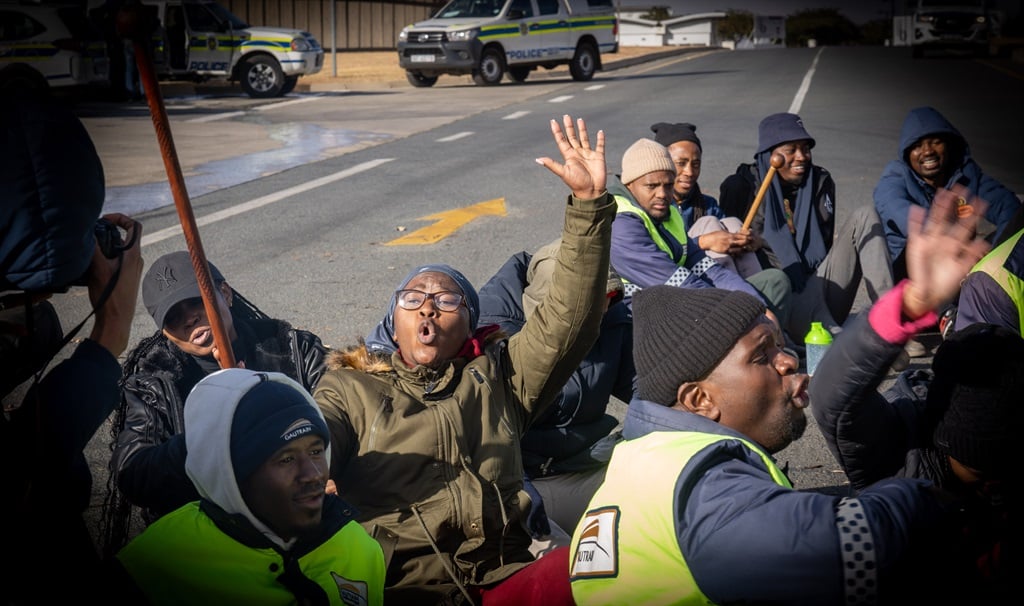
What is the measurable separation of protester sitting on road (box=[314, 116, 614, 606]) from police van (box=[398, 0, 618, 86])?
2275cm

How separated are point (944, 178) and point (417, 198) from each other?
6.34 metres

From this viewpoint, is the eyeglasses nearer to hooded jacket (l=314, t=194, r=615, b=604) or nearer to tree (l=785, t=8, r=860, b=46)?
hooded jacket (l=314, t=194, r=615, b=604)

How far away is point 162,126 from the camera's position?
2.67 metres

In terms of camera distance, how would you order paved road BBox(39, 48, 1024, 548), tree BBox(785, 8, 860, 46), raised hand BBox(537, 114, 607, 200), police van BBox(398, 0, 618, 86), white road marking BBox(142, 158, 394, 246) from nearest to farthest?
raised hand BBox(537, 114, 607, 200) → paved road BBox(39, 48, 1024, 548) → white road marking BBox(142, 158, 394, 246) → police van BBox(398, 0, 618, 86) → tree BBox(785, 8, 860, 46)

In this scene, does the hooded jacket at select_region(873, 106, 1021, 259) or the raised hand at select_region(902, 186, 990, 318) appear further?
the hooded jacket at select_region(873, 106, 1021, 259)

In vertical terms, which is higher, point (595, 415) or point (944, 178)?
point (944, 178)

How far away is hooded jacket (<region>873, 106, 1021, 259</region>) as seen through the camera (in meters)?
6.86

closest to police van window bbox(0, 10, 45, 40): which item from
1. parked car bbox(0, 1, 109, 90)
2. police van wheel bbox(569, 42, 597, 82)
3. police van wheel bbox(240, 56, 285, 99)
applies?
parked car bbox(0, 1, 109, 90)

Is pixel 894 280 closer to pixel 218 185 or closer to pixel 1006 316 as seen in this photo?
pixel 1006 316

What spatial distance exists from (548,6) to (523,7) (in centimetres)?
102

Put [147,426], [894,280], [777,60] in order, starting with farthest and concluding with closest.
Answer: [777,60], [894,280], [147,426]

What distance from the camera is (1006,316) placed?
13.2 feet

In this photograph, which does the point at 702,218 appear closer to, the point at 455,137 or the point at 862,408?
the point at 862,408

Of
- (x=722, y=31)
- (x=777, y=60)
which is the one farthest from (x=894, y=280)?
(x=722, y=31)
